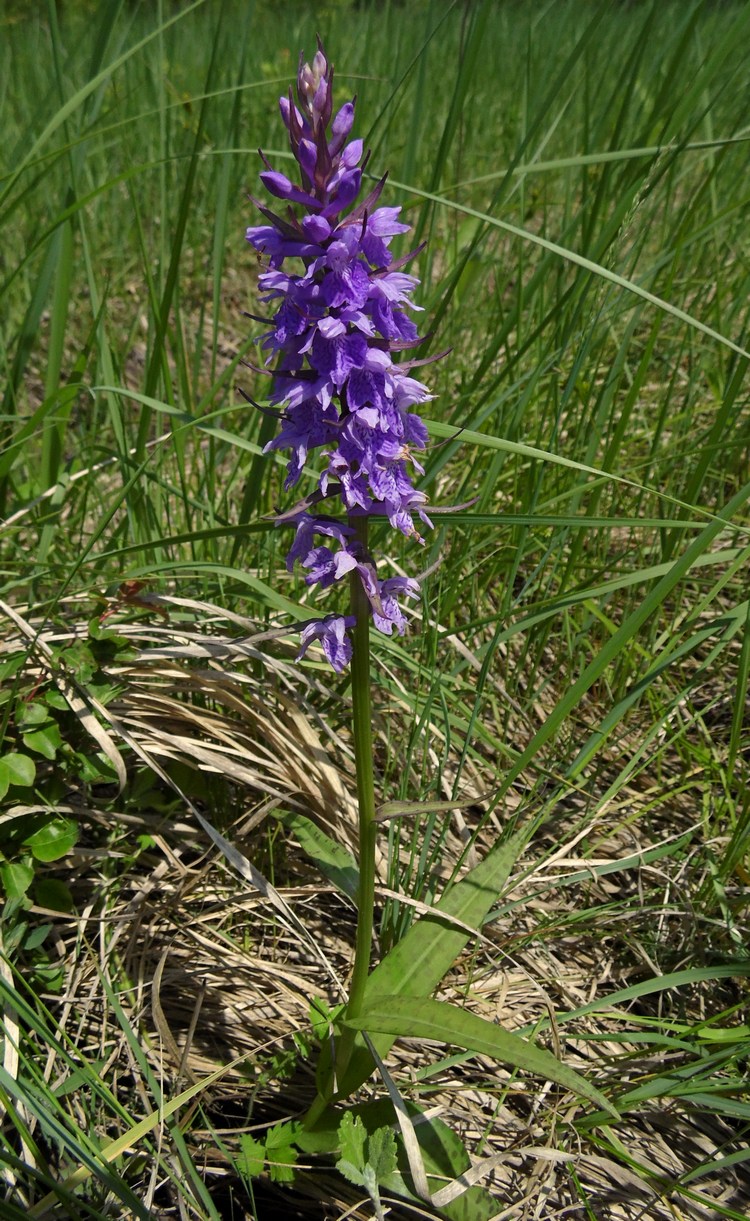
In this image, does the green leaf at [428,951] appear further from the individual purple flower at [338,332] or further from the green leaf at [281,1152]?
the individual purple flower at [338,332]

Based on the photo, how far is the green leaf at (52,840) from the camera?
183 cm

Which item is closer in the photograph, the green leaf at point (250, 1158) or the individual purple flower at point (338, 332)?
the individual purple flower at point (338, 332)

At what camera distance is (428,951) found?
1.69 m

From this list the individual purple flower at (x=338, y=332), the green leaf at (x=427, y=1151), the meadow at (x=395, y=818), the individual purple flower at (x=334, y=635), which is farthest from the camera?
the meadow at (x=395, y=818)

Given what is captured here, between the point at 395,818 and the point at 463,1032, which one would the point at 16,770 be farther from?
the point at 463,1032

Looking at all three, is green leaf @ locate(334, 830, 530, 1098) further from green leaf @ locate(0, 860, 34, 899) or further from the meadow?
green leaf @ locate(0, 860, 34, 899)

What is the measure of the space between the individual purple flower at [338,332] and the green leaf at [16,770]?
77 centimetres

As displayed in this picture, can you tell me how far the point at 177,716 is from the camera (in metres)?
2.15

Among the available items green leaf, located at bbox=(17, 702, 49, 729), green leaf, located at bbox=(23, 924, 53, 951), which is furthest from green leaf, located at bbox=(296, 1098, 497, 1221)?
green leaf, located at bbox=(17, 702, 49, 729)

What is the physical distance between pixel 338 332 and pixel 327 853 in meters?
1.12

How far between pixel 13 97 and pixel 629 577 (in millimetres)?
5665

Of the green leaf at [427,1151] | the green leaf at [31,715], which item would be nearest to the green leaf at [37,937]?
the green leaf at [31,715]

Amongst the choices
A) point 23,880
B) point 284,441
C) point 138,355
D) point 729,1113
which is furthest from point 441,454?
point 138,355

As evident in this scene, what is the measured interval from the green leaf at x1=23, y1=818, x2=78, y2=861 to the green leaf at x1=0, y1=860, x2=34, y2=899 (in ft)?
0.11
